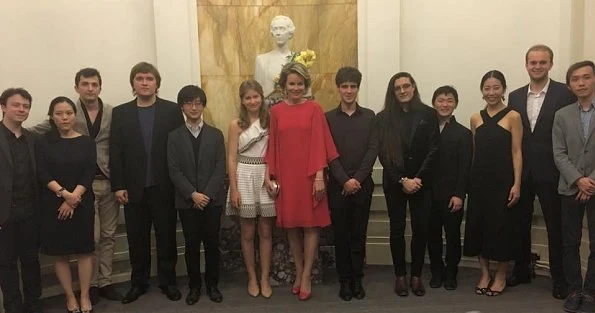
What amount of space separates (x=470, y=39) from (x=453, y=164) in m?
1.54

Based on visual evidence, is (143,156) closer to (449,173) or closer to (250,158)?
(250,158)

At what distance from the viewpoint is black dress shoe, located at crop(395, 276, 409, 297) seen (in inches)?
154

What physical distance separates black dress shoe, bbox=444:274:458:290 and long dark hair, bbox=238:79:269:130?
5.74 feet

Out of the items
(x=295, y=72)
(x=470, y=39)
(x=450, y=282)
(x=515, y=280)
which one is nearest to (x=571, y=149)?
(x=515, y=280)

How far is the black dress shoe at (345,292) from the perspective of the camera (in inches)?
151

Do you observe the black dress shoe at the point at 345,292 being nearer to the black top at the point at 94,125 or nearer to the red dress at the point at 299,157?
the red dress at the point at 299,157

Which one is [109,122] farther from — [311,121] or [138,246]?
[311,121]

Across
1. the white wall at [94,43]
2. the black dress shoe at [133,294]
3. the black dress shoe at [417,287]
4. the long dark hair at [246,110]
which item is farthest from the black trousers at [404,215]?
the white wall at [94,43]

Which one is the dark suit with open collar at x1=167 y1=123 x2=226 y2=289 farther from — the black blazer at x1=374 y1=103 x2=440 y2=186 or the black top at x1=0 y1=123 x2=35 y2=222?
the black blazer at x1=374 y1=103 x2=440 y2=186

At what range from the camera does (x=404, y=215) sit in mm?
3824

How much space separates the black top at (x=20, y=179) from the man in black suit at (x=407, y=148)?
2.25 metres

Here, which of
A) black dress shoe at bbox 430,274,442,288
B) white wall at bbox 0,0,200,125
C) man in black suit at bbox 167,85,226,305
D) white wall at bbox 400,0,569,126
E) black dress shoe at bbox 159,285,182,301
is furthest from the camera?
white wall at bbox 400,0,569,126

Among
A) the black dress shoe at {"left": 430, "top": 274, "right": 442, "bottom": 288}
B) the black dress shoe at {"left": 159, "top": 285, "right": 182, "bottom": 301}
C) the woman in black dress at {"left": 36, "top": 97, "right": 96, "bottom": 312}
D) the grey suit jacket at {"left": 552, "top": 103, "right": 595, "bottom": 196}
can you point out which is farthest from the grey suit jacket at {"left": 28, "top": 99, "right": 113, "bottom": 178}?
the grey suit jacket at {"left": 552, "top": 103, "right": 595, "bottom": 196}

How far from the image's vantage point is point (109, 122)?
151 inches
